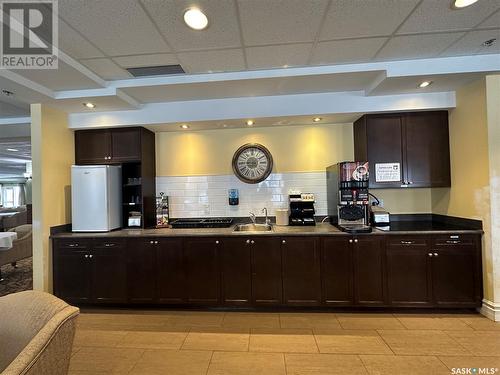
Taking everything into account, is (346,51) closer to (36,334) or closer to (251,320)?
(251,320)

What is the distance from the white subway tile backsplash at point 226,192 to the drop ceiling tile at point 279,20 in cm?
193

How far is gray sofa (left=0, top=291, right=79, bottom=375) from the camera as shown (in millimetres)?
1133

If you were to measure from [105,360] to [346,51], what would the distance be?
11.7 feet

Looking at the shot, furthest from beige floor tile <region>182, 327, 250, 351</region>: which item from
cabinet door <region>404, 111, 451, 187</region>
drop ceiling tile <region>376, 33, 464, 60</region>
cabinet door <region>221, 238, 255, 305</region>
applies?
drop ceiling tile <region>376, 33, 464, 60</region>

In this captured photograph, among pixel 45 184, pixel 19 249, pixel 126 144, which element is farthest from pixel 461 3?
pixel 19 249

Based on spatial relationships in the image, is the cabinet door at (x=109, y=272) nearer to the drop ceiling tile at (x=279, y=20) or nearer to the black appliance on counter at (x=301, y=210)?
the black appliance on counter at (x=301, y=210)

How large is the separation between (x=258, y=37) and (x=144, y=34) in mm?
951

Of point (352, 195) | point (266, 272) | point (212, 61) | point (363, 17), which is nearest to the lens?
point (363, 17)

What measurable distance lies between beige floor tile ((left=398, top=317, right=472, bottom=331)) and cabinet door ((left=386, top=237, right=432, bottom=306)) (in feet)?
0.51

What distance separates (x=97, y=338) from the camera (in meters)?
2.61

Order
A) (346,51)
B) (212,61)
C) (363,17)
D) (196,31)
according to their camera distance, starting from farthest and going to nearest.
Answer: (212,61) < (346,51) < (196,31) < (363,17)

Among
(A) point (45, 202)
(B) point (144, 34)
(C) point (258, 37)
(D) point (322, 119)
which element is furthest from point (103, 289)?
(D) point (322, 119)

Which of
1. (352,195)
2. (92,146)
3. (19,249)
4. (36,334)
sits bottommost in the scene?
(19,249)

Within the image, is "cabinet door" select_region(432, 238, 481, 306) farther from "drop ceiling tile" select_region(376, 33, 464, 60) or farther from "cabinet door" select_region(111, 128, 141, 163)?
"cabinet door" select_region(111, 128, 141, 163)
